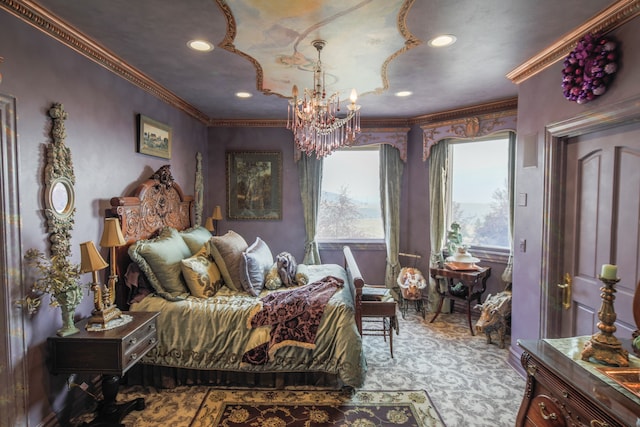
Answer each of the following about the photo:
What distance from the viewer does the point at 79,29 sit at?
2.32m

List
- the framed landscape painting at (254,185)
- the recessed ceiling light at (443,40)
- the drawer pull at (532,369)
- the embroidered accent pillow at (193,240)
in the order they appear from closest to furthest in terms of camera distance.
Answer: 1. the drawer pull at (532,369)
2. the recessed ceiling light at (443,40)
3. the embroidered accent pillow at (193,240)
4. the framed landscape painting at (254,185)

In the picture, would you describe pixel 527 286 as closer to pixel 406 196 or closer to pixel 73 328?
pixel 406 196

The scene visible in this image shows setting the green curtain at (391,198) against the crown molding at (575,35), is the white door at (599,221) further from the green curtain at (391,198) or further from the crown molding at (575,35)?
the green curtain at (391,198)

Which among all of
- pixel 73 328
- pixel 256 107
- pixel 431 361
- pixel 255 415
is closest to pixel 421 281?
pixel 431 361

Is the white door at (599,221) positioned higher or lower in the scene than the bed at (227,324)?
higher

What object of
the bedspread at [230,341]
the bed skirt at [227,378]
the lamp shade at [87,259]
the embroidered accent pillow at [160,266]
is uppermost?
the lamp shade at [87,259]

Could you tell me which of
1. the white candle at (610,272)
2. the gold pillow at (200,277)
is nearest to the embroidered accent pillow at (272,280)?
the gold pillow at (200,277)

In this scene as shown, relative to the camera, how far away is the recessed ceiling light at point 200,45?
2504 mm

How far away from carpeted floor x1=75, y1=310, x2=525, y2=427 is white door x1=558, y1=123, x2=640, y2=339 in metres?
0.77

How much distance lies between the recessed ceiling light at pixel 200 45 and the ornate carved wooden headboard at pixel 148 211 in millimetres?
1369

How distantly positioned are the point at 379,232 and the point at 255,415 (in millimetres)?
3367

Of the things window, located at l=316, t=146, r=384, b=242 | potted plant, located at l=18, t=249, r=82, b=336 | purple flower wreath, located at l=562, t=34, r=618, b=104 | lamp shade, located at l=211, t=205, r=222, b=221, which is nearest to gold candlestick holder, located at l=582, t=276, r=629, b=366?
purple flower wreath, located at l=562, t=34, r=618, b=104

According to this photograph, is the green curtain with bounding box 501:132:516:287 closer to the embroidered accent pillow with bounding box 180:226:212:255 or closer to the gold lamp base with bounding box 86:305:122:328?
the embroidered accent pillow with bounding box 180:226:212:255

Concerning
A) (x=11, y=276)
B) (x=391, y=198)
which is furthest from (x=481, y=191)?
(x=11, y=276)
